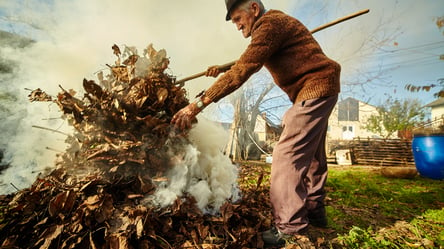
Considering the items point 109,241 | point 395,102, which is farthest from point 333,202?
point 395,102

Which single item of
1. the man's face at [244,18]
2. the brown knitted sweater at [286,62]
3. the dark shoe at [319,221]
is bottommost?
the dark shoe at [319,221]

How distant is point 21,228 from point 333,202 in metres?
3.52

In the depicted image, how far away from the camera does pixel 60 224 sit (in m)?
1.46

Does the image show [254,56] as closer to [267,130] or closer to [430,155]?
[430,155]

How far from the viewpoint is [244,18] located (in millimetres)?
2125

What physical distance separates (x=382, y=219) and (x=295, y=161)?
159 centimetres

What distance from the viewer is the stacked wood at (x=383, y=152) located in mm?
8914

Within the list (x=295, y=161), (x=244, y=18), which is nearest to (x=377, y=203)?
→ (x=295, y=161)

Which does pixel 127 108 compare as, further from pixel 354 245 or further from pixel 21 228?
pixel 354 245

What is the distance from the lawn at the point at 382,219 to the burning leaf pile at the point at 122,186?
807 millimetres

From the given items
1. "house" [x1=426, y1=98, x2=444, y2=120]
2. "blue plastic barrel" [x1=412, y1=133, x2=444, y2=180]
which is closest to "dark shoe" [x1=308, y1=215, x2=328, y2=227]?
"blue plastic barrel" [x1=412, y1=133, x2=444, y2=180]

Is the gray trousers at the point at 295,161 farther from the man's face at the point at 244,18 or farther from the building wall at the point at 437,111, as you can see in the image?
the building wall at the point at 437,111

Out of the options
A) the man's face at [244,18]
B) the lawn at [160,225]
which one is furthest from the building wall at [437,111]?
the man's face at [244,18]

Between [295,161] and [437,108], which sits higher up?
[437,108]
